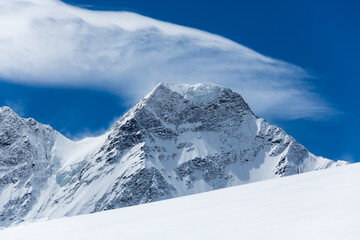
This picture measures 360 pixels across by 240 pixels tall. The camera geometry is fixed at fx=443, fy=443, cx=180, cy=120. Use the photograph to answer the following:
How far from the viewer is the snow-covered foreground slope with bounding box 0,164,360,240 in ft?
21.1

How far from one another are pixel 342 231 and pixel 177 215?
464 cm

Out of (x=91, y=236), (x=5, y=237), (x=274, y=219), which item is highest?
(x=274, y=219)

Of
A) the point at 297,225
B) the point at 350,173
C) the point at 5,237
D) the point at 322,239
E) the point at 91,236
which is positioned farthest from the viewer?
the point at 5,237

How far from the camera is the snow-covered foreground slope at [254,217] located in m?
6.42

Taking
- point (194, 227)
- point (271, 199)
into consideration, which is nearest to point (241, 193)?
point (271, 199)

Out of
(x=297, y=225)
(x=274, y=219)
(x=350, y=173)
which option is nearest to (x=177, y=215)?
(x=274, y=219)

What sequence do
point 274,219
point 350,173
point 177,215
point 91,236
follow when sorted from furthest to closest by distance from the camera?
point 350,173, point 177,215, point 91,236, point 274,219

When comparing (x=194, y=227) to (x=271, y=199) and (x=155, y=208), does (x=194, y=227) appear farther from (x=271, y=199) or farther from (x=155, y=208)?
(x=155, y=208)

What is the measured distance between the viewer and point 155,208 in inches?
476

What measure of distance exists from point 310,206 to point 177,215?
3.15 meters

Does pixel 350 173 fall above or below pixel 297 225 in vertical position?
Answer: above

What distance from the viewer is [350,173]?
1091cm

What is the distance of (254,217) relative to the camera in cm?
779

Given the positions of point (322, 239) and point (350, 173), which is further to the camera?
point (350, 173)
